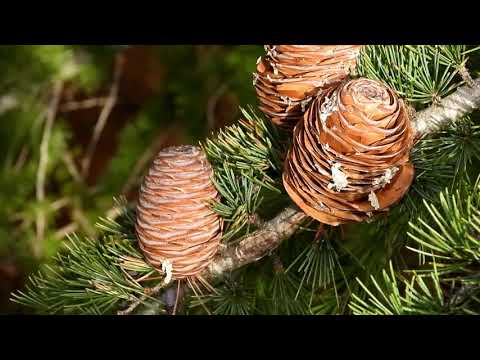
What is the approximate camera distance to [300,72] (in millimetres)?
392

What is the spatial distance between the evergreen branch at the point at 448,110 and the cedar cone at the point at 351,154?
1.6 inches

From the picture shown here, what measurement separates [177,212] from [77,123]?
866mm

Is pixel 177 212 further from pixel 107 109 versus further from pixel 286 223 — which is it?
pixel 107 109

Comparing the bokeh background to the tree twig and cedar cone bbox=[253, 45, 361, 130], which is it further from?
cedar cone bbox=[253, 45, 361, 130]

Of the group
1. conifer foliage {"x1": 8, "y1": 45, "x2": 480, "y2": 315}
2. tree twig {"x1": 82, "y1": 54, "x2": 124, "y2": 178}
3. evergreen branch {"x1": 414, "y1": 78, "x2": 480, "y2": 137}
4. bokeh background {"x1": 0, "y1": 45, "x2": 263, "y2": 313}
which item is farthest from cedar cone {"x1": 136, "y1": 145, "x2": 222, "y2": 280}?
tree twig {"x1": 82, "y1": 54, "x2": 124, "y2": 178}

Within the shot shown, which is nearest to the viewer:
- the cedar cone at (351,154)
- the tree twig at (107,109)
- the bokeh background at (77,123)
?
the cedar cone at (351,154)

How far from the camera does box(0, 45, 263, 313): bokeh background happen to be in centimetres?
100

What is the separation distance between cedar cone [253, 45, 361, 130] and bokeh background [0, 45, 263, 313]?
0.53 meters

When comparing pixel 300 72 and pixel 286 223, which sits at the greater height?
pixel 300 72

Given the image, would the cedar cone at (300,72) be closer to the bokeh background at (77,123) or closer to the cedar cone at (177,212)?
the cedar cone at (177,212)

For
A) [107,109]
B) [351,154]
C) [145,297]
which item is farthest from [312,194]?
[107,109]

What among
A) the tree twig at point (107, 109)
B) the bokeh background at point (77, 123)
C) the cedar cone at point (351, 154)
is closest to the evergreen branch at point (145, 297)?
the cedar cone at point (351, 154)

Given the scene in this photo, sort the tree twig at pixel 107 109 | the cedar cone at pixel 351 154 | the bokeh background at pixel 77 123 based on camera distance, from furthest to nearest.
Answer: the tree twig at pixel 107 109 → the bokeh background at pixel 77 123 → the cedar cone at pixel 351 154

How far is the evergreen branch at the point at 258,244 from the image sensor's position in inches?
15.4
